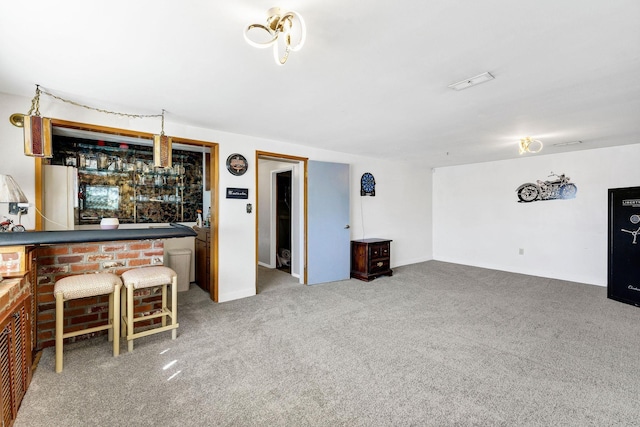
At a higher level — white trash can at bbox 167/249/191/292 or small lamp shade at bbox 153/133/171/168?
small lamp shade at bbox 153/133/171/168

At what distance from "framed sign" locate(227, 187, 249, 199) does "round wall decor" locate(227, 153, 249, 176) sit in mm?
219

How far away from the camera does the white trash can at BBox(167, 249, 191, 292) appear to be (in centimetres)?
428

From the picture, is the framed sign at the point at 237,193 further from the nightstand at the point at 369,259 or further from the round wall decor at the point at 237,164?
the nightstand at the point at 369,259

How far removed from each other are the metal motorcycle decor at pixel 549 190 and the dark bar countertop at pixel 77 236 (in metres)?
5.87

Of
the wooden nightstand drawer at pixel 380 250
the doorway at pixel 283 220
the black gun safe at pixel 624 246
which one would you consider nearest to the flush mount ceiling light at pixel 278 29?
the wooden nightstand drawer at pixel 380 250

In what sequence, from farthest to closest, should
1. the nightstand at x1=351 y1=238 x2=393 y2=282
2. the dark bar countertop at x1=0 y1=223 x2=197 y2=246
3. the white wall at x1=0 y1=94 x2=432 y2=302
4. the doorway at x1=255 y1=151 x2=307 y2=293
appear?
the doorway at x1=255 y1=151 x2=307 y2=293
the nightstand at x1=351 y1=238 x2=393 y2=282
the white wall at x1=0 y1=94 x2=432 y2=302
the dark bar countertop at x1=0 y1=223 x2=197 y2=246

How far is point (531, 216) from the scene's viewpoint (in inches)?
211

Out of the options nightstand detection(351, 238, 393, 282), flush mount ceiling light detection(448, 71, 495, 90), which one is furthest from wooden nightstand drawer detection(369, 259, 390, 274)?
flush mount ceiling light detection(448, 71, 495, 90)

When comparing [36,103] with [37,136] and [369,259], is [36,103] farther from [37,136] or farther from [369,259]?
[369,259]

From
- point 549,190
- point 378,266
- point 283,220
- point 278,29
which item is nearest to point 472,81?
point 278,29

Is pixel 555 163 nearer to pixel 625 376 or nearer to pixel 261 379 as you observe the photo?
pixel 625 376

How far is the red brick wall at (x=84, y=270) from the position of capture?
2.42 metres

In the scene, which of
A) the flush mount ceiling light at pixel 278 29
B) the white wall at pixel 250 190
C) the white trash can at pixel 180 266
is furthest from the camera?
the white trash can at pixel 180 266

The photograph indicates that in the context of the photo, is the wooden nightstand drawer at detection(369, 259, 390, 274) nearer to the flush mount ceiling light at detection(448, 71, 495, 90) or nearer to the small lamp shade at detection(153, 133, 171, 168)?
the flush mount ceiling light at detection(448, 71, 495, 90)
